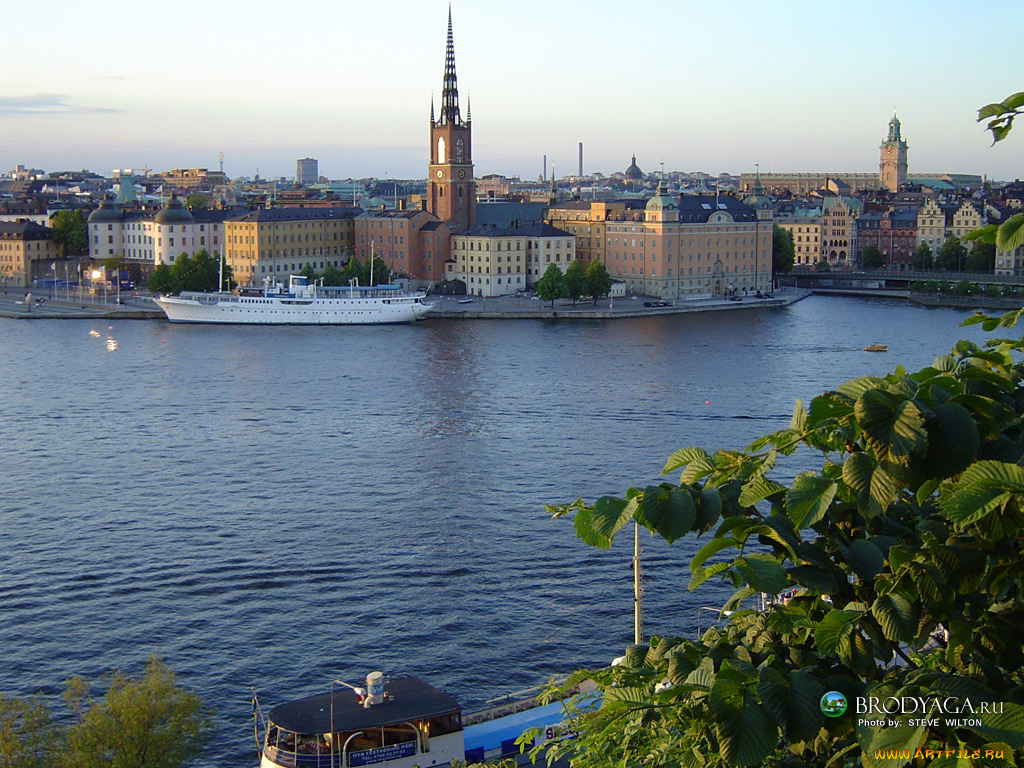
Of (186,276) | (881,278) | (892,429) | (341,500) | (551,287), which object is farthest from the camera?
(881,278)

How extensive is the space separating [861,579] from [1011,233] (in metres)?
0.38

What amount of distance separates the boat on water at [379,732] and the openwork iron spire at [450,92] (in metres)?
24.0

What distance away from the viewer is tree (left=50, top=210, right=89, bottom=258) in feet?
95.5

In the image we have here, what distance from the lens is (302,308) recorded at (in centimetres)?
2202

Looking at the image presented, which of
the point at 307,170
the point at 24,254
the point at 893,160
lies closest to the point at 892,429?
the point at 24,254

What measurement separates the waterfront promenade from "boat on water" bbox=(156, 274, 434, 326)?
90cm

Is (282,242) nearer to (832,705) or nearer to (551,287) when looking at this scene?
(551,287)

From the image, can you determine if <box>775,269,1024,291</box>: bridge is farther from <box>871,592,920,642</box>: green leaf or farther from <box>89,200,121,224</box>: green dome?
<box>871,592,920,642</box>: green leaf

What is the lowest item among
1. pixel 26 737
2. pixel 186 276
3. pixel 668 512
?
pixel 26 737

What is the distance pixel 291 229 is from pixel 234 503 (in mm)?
18534

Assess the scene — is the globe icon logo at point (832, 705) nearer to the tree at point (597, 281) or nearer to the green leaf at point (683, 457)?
the green leaf at point (683, 457)

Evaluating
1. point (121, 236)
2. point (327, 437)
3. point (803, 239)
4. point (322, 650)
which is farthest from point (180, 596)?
point (803, 239)

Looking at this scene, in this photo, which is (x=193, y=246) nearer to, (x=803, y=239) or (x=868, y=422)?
(x=803, y=239)

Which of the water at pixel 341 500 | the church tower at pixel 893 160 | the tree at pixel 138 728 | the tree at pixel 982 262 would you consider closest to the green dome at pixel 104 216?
the water at pixel 341 500
